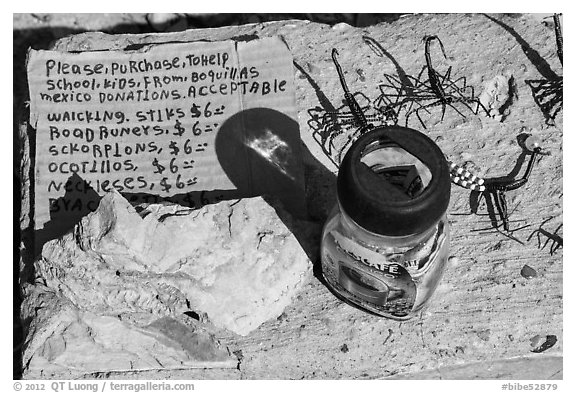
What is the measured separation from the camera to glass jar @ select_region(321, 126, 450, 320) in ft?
3.49

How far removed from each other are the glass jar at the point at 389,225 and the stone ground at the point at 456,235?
0.08 m

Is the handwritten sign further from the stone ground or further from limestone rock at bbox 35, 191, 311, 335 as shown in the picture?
limestone rock at bbox 35, 191, 311, 335

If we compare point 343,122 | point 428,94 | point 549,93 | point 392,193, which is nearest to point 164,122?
point 343,122

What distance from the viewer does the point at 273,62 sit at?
1.61 metres

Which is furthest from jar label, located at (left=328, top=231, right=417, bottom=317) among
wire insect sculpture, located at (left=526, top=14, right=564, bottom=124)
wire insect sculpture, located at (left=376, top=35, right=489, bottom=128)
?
wire insect sculpture, located at (left=526, top=14, right=564, bottom=124)

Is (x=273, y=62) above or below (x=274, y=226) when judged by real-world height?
above

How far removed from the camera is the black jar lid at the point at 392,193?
1.05 metres

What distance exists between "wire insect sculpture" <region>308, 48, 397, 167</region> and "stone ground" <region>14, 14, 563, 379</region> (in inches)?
0.5

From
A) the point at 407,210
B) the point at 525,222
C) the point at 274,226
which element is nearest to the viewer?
the point at 407,210

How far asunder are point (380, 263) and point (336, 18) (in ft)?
3.05

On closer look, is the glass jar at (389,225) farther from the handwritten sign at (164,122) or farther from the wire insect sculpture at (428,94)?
the wire insect sculpture at (428,94)

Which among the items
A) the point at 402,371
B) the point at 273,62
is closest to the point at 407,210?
the point at 402,371

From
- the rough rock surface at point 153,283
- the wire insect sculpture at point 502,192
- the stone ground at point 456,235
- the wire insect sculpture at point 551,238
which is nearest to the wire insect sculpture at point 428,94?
the stone ground at point 456,235

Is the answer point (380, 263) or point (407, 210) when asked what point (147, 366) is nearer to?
point (380, 263)
